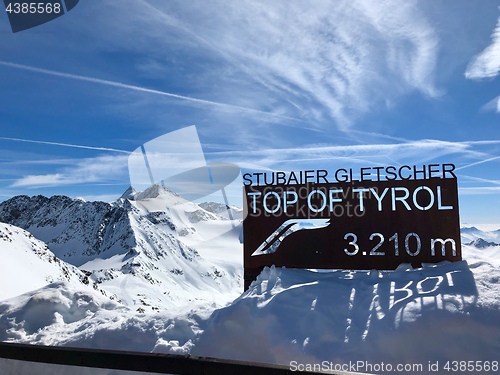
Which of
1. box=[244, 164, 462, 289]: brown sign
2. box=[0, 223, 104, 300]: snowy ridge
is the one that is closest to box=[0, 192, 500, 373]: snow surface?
box=[244, 164, 462, 289]: brown sign

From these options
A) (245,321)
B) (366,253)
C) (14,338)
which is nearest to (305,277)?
(366,253)

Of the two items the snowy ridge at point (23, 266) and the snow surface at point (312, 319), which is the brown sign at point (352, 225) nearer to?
the snow surface at point (312, 319)

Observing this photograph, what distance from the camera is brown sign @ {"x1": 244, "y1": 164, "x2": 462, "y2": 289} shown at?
8.37m

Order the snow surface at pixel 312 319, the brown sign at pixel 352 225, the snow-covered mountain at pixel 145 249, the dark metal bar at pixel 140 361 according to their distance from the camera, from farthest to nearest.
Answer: the snow-covered mountain at pixel 145 249
the brown sign at pixel 352 225
the snow surface at pixel 312 319
the dark metal bar at pixel 140 361

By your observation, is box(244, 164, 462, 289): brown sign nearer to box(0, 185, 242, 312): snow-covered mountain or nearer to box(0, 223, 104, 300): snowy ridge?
box(0, 223, 104, 300): snowy ridge

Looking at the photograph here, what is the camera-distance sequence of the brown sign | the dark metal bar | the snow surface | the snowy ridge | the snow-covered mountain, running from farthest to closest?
1. the snow-covered mountain
2. the snowy ridge
3. the brown sign
4. the snow surface
5. the dark metal bar

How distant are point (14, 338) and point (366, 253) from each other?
656cm

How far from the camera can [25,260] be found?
16.1 metres

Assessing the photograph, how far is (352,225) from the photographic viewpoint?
8914 mm

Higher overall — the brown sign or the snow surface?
the brown sign

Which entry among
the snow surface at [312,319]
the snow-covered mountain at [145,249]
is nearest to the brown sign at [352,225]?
the snow surface at [312,319]

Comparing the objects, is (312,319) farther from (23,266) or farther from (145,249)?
(145,249)

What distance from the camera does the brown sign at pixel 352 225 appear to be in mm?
8367

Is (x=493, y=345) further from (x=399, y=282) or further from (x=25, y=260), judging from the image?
(x=25, y=260)
